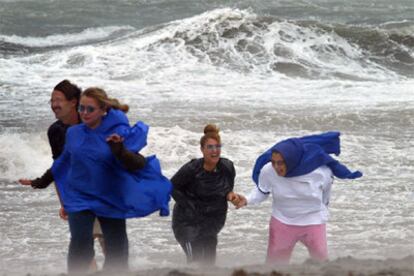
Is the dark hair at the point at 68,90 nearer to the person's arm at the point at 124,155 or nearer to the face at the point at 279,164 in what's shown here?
the person's arm at the point at 124,155

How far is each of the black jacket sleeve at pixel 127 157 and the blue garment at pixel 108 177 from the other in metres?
0.06

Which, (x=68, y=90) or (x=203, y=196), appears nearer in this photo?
(x=68, y=90)

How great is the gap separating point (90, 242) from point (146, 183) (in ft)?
1.65

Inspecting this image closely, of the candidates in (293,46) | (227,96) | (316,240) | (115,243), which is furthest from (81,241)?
(293,46)

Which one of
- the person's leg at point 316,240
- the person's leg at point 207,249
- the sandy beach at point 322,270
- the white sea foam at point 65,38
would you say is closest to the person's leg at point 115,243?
the sandy beach at point 322,270

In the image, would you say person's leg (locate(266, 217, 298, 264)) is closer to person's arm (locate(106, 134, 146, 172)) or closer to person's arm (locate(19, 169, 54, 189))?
person's arm (locate(106, 134, 146, 172))

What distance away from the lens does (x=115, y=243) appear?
5488mm

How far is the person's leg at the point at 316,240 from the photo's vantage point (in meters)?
6.05

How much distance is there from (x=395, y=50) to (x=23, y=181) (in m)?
18.5

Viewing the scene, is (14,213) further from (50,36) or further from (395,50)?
(50,36)

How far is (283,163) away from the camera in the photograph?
5895mm

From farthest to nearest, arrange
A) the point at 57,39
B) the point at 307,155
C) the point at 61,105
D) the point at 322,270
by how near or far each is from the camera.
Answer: the point at 57,39 → the point at 307,155 → the point at 61,105 → the point at 322,270

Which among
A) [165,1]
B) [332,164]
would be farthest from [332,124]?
[165,1]

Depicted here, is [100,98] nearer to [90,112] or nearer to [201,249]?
[90,112]
